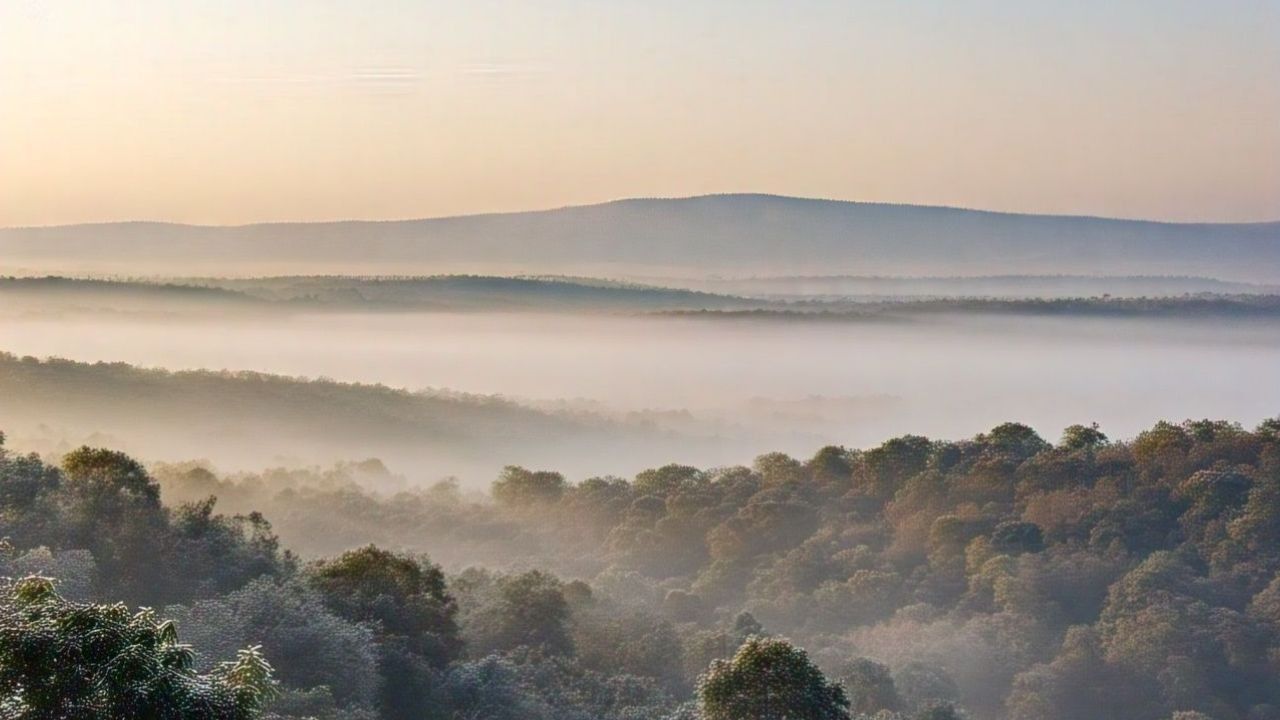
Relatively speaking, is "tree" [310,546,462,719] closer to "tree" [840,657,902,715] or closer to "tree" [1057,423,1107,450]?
"tree" [840,657,902,715]

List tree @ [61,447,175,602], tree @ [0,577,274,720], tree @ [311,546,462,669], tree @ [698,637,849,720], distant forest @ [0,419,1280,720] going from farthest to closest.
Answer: tree @ [311,546,462,669], tree @ [61,447,175,602], distant forest @ [0,419,1280,720], tree @ [698,637,849,720], tree @ [0,577,274,720]

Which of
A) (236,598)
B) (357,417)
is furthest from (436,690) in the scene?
(357,417)

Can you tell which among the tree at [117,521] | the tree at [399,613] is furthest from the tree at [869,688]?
the tree at [117,521]

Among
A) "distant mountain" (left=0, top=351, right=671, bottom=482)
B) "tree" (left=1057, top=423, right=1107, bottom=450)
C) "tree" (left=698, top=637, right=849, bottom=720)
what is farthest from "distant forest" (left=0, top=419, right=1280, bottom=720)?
"distant mountain" (left=0, top=351, right=671, bottom=482)

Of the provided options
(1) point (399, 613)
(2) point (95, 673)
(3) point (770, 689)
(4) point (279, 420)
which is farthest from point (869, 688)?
(4) point (279, 420)

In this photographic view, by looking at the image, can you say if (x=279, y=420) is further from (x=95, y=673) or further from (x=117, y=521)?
(x=95, y=673)

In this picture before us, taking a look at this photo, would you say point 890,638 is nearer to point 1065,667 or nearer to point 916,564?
point 1065,667
